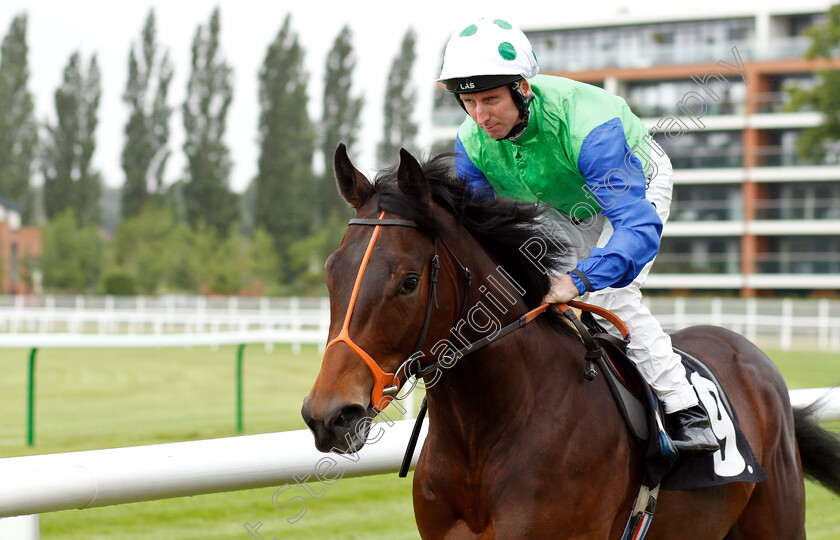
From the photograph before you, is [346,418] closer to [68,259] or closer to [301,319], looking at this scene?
[301,319]

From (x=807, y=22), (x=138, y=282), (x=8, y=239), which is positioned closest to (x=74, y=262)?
(x=138, y=282)

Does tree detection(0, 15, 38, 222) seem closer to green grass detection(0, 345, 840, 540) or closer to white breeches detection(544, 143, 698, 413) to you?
green grass detection(0, 345, 840, 540)

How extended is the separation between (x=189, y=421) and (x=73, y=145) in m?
37.4

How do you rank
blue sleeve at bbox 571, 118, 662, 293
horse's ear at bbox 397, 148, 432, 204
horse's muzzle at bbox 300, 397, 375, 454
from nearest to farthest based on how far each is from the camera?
horse's muzzle at bbox 300, 397, 375, 454
horse's ear at bbox 397, 148, 432, 204
blue sleeve at bbox 571, 118, 662, 293

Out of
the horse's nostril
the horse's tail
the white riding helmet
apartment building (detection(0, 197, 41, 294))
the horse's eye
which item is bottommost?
apartment building (detection(0, 197, 41, 294))

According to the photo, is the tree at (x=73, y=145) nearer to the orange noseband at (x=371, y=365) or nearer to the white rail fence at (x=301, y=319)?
the white rail fence at (x=301, y=319)

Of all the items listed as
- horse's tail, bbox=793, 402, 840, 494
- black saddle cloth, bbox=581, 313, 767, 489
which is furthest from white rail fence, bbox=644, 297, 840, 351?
black saddle cloth, bbox=581, 313, 767, 489

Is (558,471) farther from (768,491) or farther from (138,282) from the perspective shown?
(138,282)

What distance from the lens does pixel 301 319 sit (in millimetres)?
21094

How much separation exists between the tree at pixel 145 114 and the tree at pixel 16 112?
18.3 feet

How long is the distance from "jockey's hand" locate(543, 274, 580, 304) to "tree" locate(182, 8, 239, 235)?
1599 inches

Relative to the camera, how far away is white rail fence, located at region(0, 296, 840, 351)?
21.9 meters

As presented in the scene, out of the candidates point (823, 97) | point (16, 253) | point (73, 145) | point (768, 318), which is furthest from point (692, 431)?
point (16, 253)

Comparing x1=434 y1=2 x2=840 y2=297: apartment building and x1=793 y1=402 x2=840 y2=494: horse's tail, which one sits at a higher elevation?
x1=793 y1=402 x2=840 y2=494: horse's tail
